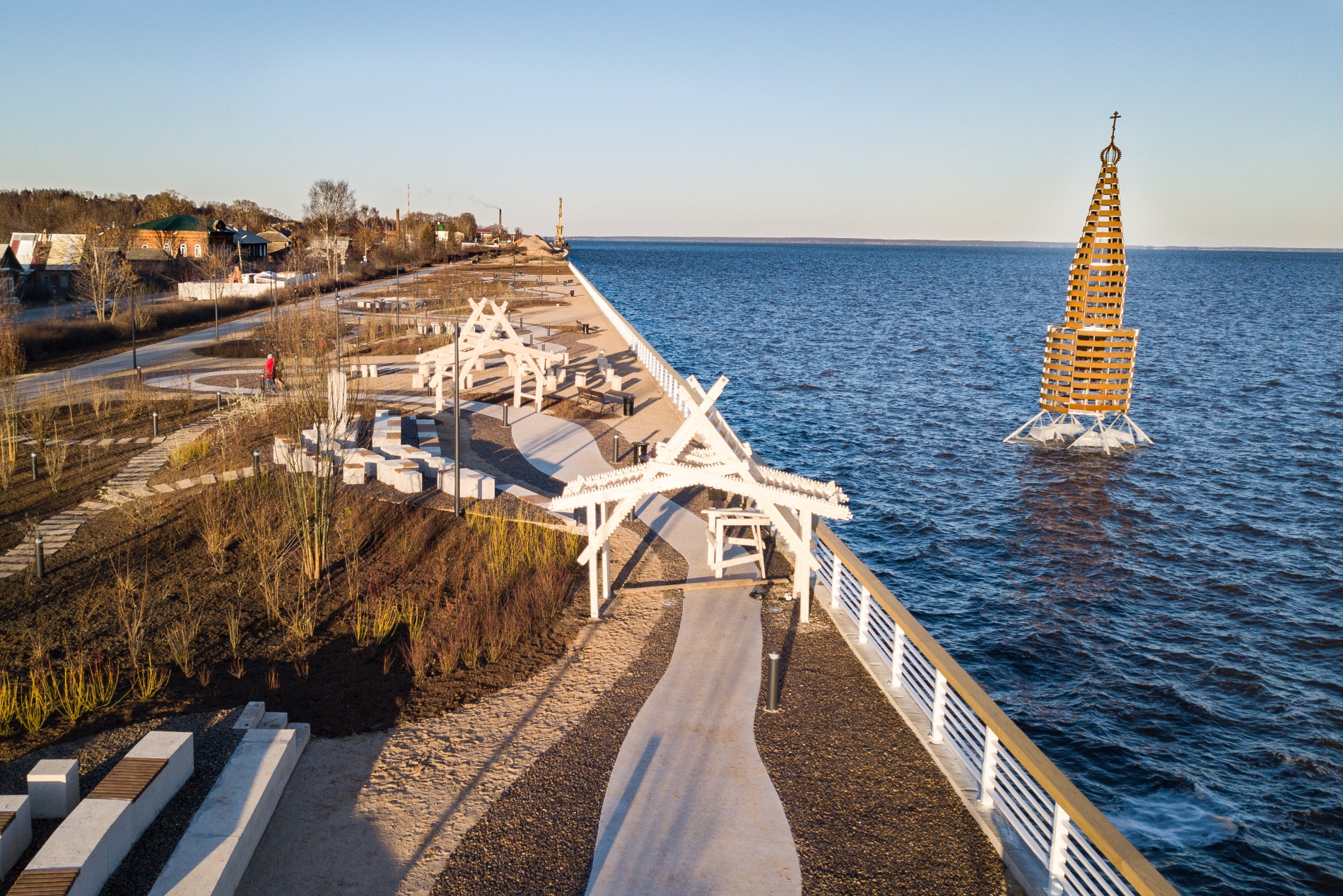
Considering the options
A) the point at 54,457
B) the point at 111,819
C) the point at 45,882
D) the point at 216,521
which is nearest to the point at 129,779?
the point at 111,819

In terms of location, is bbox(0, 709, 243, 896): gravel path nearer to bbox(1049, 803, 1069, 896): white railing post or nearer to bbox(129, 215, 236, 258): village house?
bbox(1049, 803, 1069, 896): white railing post

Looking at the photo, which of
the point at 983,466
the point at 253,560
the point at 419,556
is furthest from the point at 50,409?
the point at 983,466

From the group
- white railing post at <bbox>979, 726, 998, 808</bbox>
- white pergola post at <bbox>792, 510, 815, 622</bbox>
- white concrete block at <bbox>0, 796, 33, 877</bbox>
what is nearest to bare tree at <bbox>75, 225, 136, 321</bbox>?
white pergola post at <bbox>792, 510, 815, 622</bbox>

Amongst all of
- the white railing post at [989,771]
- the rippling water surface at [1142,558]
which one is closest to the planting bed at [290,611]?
the white railing post at [989,771]

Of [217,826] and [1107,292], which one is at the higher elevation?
[1107,292]

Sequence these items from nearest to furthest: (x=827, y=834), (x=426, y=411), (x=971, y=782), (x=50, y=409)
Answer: (x=827, y=834) → (x=971, y=782) → (x=50, y=409) → (x=426, y=411)

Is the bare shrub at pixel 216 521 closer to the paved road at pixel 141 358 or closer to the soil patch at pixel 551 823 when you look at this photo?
the soil patch at pixel 551 823

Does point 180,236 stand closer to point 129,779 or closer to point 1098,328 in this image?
point 1098,328

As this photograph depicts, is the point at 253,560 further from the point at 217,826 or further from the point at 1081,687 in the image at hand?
the point at 1081,687
